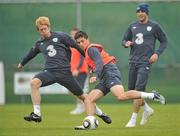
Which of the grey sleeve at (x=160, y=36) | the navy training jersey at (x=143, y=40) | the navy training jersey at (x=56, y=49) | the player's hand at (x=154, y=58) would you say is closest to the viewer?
the navy training jersey at (x=56, y=49)

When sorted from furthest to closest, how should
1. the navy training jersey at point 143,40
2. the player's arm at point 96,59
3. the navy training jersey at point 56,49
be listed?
the navy training jersey at point 143,40
the navy training jersey at point 56,49
the player's arm at point 96,59

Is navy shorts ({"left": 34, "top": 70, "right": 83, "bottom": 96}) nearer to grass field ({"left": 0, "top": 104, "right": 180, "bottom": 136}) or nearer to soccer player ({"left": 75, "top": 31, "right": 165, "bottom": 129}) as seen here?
grass field ({"left": 0, "top": 104, "right": 180, "bottom": 136})

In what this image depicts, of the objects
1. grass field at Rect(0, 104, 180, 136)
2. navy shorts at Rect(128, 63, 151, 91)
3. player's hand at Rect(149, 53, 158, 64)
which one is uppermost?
player's hand at Rect(149, 53, 158, 64)

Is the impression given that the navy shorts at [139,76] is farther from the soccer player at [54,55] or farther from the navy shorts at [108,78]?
the navy shorts at [108,78]

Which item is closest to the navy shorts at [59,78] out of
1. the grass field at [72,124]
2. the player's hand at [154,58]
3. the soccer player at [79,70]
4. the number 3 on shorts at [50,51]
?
the number 3 on shorts at [50,51]

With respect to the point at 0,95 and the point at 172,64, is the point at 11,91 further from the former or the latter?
the point at 172,64

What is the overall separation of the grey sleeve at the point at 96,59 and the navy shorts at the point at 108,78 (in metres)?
0.42

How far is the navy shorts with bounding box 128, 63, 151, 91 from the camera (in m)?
16.6

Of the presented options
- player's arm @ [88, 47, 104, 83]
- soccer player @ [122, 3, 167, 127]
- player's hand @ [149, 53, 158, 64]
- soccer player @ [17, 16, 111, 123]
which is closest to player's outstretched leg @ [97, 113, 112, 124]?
soccer player @ [17, 16, 111, 123]

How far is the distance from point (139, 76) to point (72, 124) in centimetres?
165

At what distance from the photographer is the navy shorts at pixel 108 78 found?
49.9ft

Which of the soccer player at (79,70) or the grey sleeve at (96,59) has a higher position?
the grey sleeve at (96,59)

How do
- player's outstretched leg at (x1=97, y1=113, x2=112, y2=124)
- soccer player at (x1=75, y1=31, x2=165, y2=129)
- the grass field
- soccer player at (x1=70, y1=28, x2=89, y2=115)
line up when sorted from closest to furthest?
1. the grass field
2. soccer player at (x1=75, y1=31, x2=165, y2=129)
3. player's outstretched leg at (x1=97, y1=113, x2=112, y2=124)
4. soccer player at (x1=70, y1=28, x2=89, y2=115)

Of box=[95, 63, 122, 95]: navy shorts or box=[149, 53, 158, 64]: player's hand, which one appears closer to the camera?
box=[95, 63, 122, 95]: navy shorts
